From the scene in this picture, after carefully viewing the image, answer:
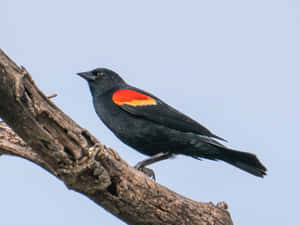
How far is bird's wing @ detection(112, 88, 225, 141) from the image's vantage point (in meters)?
5.84

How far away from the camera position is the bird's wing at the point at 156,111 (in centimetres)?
584

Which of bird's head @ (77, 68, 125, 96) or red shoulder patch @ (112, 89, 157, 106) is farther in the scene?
bird's head @ (77, 68, 125, 96)

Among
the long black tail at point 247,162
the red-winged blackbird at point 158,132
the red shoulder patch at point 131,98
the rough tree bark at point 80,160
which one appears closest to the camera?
the rough tree bark at point 80,160

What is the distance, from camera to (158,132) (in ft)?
19.1

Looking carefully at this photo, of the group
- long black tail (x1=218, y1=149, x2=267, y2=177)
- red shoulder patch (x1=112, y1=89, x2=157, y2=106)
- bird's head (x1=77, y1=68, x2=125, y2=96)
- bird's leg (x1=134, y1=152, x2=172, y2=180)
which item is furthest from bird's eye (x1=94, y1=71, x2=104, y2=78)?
long black tail (x1=218, y1=149, x2=267, y2=177)

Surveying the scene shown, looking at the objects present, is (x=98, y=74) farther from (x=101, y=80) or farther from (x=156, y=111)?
(x=156, y=111)

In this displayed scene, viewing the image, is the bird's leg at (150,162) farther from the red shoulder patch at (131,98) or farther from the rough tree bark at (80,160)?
the rough tree bark at (80,160)

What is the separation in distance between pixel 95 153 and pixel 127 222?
982 mm

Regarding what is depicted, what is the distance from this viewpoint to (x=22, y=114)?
10.6 feet

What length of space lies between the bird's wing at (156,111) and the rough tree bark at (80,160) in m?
1.44

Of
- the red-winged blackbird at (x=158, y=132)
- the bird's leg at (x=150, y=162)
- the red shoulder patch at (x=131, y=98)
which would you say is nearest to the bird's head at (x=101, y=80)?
the red shoulder patch at (x=131, y=98)

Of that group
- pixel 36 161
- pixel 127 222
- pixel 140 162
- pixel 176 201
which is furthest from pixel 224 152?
pixel 36 161

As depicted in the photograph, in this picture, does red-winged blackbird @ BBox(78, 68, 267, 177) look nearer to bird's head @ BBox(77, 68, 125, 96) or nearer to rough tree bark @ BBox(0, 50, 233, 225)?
bird's head @ BBox(77, 68, 125, 96)

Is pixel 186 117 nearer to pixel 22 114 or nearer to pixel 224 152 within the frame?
pixel 224 152
